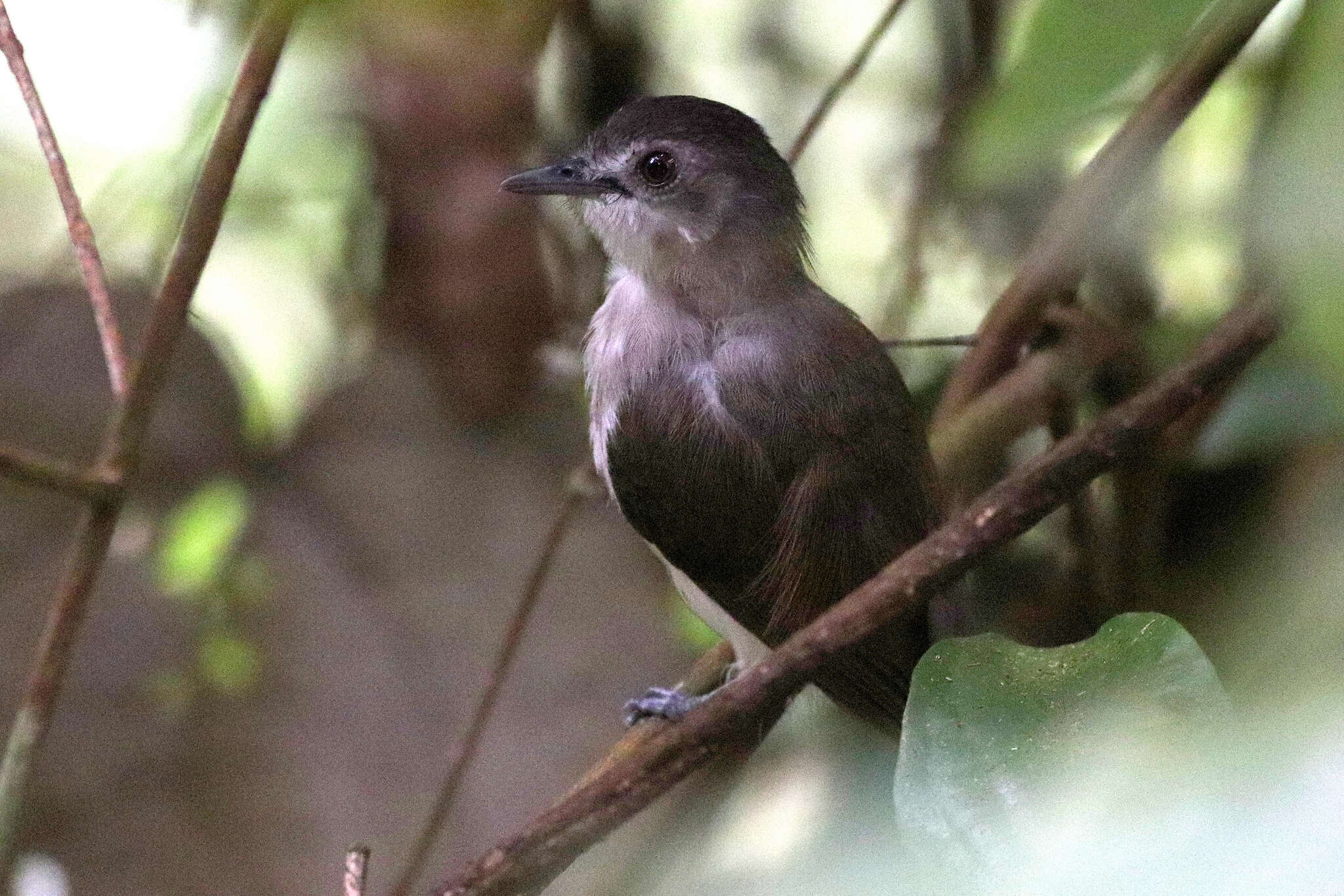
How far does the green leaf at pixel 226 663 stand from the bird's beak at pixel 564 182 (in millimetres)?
1244

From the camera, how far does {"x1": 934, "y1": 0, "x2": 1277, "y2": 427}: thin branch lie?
1835mm

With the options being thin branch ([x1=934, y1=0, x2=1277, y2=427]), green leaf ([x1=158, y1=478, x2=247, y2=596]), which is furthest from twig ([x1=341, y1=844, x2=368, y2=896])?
green leaf ([x1=158, y1=478, x2=247, y2=596])

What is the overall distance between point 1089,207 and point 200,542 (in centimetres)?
179

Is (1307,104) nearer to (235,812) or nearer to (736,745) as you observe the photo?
(736,745)

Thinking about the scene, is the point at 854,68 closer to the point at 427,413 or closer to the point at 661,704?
the point at 661,704

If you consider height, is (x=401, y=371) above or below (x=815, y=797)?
above

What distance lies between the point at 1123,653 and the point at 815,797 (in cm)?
169

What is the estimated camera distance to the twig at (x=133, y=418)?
1726mm

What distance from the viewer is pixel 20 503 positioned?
307cm

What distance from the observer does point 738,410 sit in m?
2.15

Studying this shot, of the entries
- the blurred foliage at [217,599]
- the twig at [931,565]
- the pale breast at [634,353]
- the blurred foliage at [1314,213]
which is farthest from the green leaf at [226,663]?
the blurred foliage at [1314,213]

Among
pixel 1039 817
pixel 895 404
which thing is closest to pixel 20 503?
pixel 895 404

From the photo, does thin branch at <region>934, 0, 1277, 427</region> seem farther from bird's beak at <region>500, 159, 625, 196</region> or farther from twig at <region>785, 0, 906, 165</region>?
bird's beak at <region>500, 159, 625, 196</region>

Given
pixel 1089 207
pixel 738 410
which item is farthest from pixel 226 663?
pixel 1089 207
